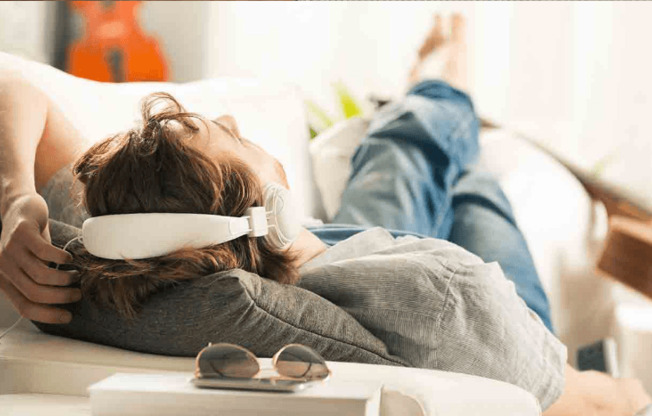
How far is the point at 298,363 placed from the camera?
652mm

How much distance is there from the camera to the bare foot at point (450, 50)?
3041mm

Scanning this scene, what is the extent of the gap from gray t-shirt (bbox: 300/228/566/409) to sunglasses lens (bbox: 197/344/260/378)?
0.25 metres

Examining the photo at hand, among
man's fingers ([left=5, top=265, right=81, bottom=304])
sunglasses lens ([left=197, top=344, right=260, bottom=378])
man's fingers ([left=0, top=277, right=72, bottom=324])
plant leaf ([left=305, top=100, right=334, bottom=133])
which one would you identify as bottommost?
plant leaf ([left=305, top=100, right=334, bottom=133])

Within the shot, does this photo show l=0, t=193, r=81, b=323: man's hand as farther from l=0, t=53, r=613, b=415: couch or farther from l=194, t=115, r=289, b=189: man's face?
l=194, t=115, r=289, b=189: man's face

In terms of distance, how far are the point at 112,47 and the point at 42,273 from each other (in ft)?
8.87

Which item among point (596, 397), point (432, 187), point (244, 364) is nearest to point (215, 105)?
point (432, 187)

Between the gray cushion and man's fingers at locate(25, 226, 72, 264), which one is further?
man's fingers at locate(25, 226, 72, 264)

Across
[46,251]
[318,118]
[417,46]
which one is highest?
[46,251]

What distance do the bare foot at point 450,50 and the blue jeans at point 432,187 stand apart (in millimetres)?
1088

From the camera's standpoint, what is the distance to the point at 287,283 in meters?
0.96

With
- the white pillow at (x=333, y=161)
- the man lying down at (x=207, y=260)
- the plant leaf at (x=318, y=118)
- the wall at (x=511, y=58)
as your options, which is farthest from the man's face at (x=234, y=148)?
the wall at (x=511, y=58)

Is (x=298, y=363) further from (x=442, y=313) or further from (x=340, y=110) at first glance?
(x=340, y=110)

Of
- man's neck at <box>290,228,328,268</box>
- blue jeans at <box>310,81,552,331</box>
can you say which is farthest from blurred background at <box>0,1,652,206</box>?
man's neck at <box>290,228,328,268</box>

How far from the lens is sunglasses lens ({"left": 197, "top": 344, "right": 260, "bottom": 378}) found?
25.5 inches
